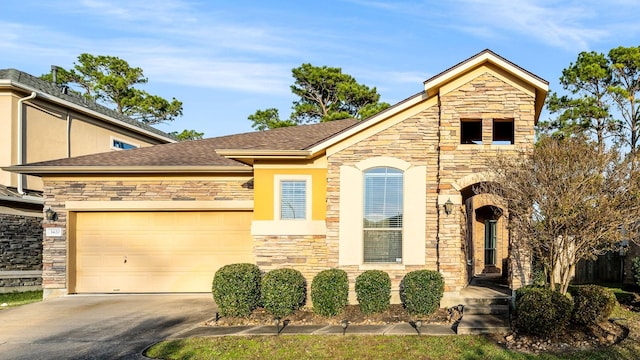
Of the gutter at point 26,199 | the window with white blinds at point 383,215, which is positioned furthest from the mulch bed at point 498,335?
the gutter at point 26,199

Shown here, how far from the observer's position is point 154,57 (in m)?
15.1

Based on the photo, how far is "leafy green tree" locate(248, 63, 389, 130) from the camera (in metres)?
30.9

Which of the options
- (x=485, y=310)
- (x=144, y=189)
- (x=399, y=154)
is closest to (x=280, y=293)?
(x=399, y=154)

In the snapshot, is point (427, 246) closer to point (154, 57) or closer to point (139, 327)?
point (139, 327)

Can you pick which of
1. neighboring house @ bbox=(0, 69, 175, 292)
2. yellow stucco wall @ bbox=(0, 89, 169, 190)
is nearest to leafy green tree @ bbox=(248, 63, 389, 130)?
yellow stucco wall @ bbox=(0, 89, 169, 190)

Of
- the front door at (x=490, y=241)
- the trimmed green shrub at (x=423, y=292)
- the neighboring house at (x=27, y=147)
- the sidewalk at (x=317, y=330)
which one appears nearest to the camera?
the sidewalk at (x=317, y=330)

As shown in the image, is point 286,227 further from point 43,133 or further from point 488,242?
point 43,133

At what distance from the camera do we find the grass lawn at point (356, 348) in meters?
6.95

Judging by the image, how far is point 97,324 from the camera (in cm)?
898

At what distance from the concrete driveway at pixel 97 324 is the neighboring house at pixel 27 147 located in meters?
3.22

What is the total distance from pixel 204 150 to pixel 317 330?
298 inches

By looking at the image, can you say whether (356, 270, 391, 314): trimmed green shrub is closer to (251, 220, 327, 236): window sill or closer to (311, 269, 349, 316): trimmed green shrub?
(311, 269, 349, 316): trimmed green shrub

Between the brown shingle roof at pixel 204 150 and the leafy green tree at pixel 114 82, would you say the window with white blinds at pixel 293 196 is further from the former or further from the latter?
the leafy green tree at pixel 114 82

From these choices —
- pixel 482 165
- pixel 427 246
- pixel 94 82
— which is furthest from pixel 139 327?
pixel 94 82
